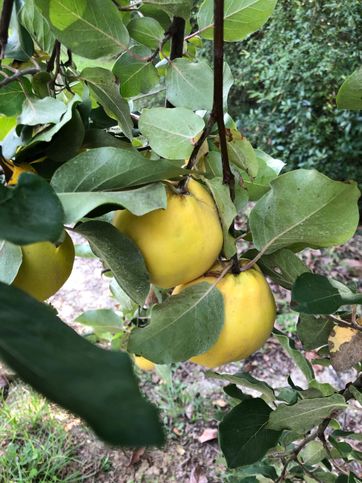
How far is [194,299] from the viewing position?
44 cm

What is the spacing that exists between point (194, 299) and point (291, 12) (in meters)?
2.99

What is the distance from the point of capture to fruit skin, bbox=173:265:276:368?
0.45 metres

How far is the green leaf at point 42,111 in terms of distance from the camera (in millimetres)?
428

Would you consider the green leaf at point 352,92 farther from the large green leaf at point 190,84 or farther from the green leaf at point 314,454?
the green leaf at point 314,454

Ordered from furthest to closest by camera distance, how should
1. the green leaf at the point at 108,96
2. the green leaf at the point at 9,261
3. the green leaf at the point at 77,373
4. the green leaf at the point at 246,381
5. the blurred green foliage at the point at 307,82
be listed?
the blurred green foliage at the point at 307,82, the green leaf at the point at 246,381, the green leaf at the point at 108,96, the green leaf at the point at 9,261, the green leaf at the point at 77,373

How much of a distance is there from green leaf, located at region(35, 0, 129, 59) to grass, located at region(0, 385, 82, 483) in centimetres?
139

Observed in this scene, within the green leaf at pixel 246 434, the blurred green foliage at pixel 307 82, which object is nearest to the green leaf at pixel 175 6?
the green leaf at pixel 246 434

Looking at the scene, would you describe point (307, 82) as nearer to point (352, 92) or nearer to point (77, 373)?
point (352, 92)

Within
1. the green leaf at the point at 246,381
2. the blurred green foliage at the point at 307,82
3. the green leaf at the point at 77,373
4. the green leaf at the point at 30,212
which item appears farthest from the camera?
the blurred green foliage at the point at 307,82

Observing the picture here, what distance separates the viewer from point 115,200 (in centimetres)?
33

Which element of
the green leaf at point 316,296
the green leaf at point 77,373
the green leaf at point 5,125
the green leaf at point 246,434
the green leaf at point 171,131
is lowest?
the green leaf at point 246,434

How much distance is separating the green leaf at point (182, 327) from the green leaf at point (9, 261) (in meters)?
0.12

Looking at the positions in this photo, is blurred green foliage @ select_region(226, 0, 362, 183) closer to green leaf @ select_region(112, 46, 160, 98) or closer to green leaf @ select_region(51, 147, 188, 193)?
green leaf @ select_region(112, 46, 160, 98)

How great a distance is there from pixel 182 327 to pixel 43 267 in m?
0.13
